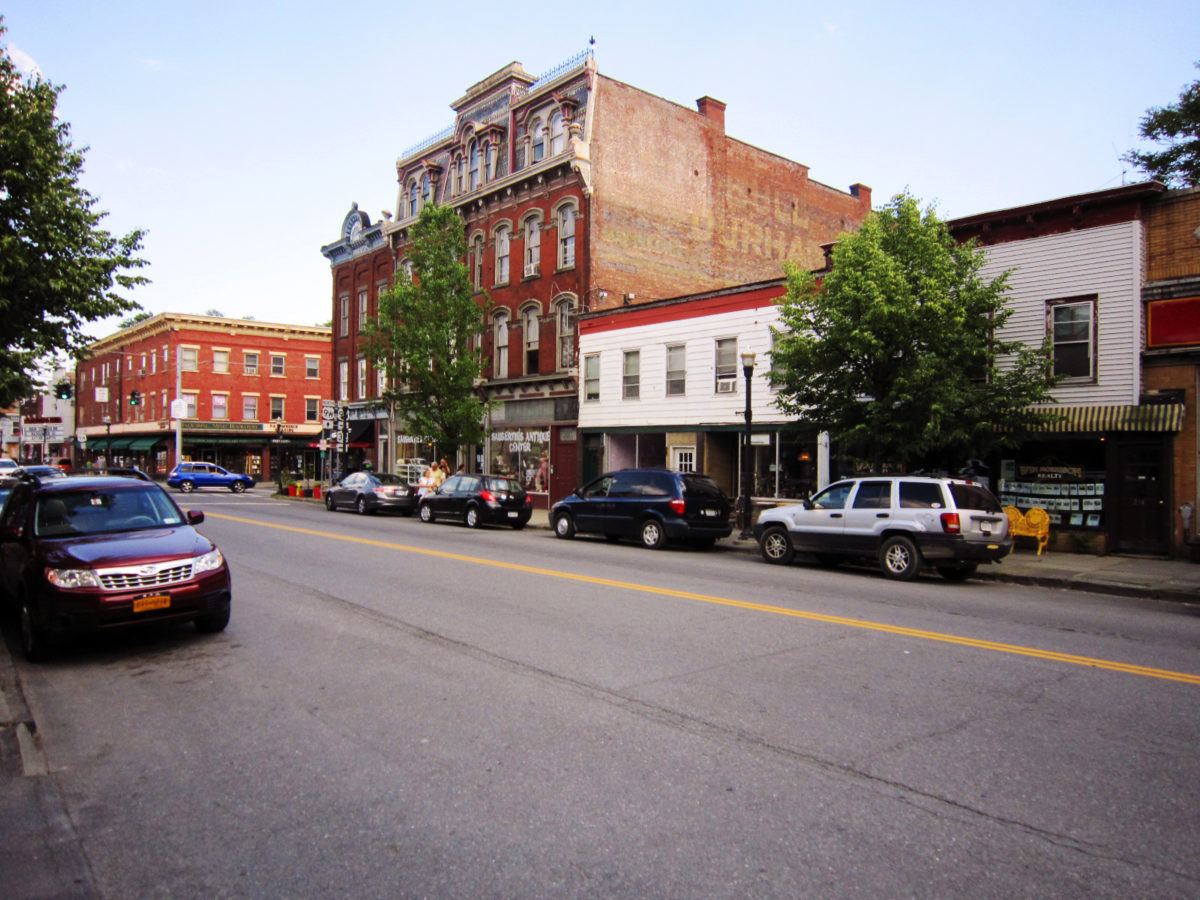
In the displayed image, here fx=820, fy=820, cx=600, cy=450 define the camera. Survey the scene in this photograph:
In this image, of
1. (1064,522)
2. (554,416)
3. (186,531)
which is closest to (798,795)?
(186,531)

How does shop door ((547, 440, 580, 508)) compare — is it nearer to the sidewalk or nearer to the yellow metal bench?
the yellow metal bench

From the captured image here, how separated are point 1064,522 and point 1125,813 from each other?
1487 centimetres

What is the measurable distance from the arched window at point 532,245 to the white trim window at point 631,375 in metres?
6.51

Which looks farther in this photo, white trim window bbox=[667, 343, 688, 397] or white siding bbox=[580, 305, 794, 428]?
white trim window bbox=[667, 343, 688, 397]

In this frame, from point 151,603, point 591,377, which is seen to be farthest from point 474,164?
point 151,603

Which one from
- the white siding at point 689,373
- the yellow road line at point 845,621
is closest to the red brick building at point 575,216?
the white siding at point 689,373

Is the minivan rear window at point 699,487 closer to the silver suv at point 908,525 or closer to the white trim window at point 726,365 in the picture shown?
the silver suv at point 908,525

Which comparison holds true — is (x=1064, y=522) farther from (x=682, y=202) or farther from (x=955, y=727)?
(x=682, y=202)

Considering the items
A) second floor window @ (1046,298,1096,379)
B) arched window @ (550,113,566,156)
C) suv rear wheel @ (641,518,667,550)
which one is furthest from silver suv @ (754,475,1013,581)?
arched window @ (550,113,566,156)

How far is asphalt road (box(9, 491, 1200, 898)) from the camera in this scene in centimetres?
356

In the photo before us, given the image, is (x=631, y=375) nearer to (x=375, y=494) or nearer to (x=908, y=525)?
(x=375, y=494)

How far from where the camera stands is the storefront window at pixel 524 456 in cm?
3078

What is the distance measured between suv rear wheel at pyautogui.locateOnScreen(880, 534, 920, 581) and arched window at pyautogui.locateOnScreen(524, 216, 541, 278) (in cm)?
2126

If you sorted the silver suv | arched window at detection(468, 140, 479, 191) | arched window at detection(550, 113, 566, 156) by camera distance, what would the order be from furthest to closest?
arched window at detection(468, 140, 479, 191), arched window at detection(550, 113, 566, 156), the silver suv
